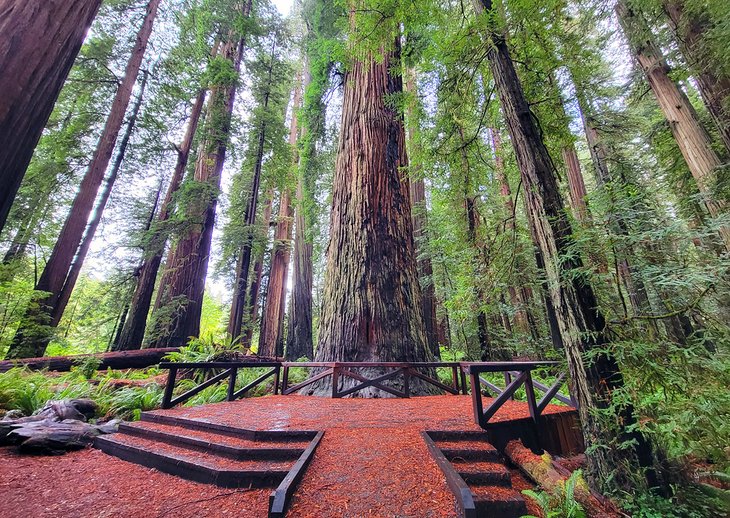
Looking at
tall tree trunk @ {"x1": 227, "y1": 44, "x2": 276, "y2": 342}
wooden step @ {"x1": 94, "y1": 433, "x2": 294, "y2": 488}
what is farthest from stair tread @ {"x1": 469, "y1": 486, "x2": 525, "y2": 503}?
tall tree trunk @ {"x1": 227, "y1": 44, "x2": 276, "y2": 342}

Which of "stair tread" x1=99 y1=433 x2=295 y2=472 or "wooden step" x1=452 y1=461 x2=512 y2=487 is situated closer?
"wooden step" x1=452 y1=461 x2=512 y2=487

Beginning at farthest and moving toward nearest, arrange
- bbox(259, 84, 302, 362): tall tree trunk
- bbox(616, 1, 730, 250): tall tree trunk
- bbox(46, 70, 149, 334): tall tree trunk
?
1. bbox(259, 84, 302, 362): tall tree trunk
2. bbox(46, 70, 149, 334): tall tree trunk
3. bbox(616, 1, 730, 250): tall tree trunk

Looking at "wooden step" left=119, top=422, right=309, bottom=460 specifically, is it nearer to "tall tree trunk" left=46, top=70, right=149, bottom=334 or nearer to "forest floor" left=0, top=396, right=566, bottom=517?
"forest floor" left=0, top=396, right=566, bottom=517

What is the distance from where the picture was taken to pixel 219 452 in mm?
2760

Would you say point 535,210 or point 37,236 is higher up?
point 37,236

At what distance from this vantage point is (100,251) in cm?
1120

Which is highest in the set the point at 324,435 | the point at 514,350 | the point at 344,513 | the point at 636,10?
the point at 636,10

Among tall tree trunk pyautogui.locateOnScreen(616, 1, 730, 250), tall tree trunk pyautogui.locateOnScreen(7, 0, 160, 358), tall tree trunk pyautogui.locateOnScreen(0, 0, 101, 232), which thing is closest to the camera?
tall tree trunk pyautogui.locateOnScreen(0, 0, 101, 232)

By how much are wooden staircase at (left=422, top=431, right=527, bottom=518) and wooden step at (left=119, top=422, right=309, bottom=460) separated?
1.26 meters

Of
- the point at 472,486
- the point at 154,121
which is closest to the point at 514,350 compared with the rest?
the point at 472,486

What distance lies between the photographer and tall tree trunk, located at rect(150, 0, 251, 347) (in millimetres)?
8539

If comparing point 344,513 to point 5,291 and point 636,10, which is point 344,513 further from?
point 5,291

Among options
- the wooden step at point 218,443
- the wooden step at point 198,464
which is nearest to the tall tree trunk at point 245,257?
the wooden step at point 218,443

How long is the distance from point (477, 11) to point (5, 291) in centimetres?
1146
